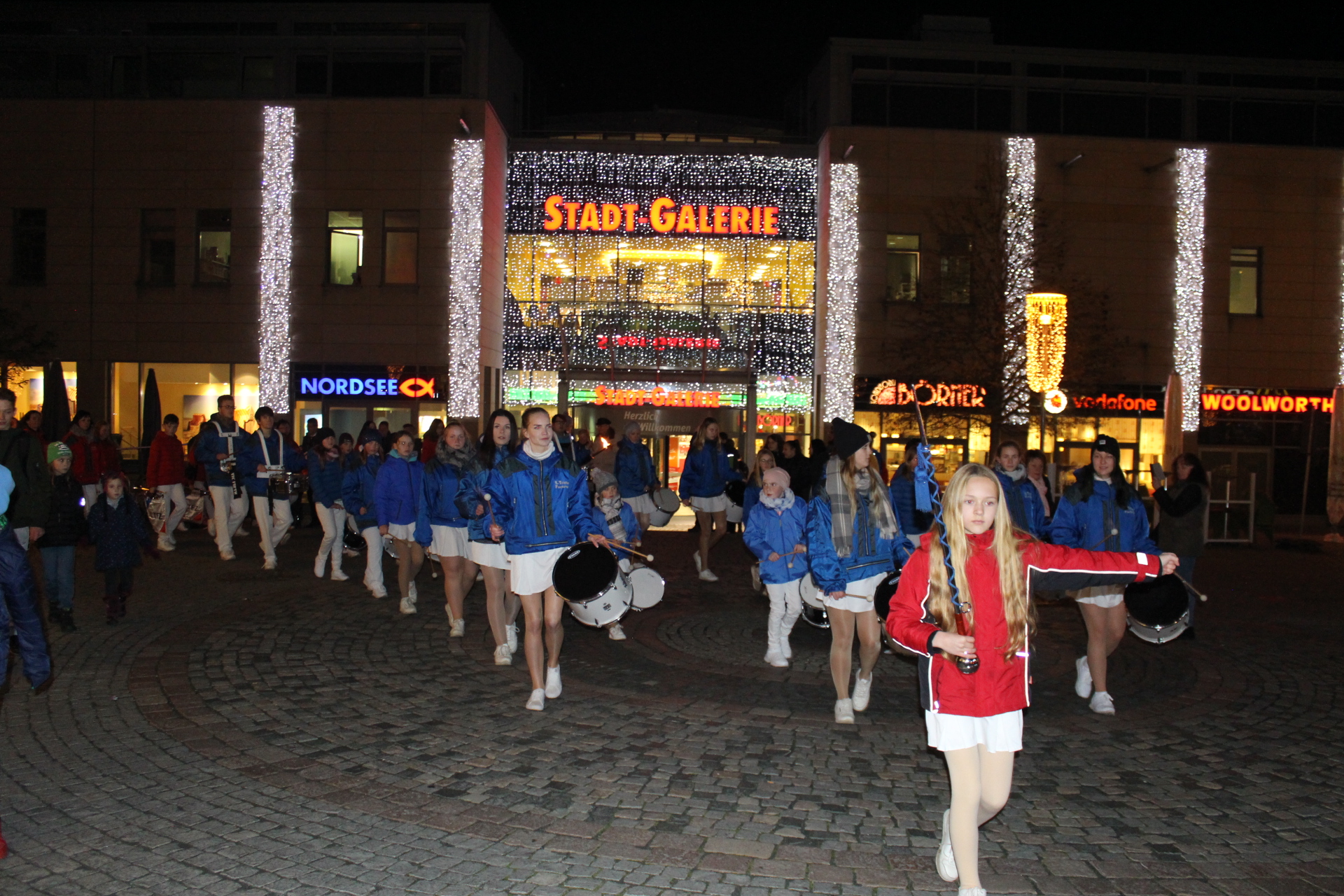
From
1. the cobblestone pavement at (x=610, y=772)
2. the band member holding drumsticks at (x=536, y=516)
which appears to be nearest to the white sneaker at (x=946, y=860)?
the cobblestone pavement at (x=610, y=772)

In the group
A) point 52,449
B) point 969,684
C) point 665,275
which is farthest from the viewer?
point 665,275

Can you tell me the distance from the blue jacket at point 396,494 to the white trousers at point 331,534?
242 centimetres

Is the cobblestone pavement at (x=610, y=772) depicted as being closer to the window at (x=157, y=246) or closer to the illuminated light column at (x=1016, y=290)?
the illuminated light column at (x=1016, y=290)

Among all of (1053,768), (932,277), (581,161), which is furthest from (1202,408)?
(1053,768)

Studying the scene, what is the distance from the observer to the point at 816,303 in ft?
88.2

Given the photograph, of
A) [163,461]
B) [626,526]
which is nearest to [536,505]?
[626,526]

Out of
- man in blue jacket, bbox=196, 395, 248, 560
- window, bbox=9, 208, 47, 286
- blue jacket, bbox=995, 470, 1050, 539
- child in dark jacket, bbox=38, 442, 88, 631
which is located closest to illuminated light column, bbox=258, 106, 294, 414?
window, bbox=9, 208, 47, 286

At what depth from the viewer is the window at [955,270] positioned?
24.5 metres

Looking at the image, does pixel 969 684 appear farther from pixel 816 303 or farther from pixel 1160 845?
pixel 816 303

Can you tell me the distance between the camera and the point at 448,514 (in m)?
8.69

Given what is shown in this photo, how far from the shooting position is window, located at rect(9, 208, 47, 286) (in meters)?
25.4

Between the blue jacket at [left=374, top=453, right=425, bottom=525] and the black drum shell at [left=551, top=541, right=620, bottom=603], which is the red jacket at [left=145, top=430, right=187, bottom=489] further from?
the black drum shell at [left=551, top=541, right=620, bottom=603]

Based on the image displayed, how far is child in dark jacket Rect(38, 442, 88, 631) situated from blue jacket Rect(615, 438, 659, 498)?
541 centimetres

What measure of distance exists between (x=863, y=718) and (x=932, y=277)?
19773 mm
